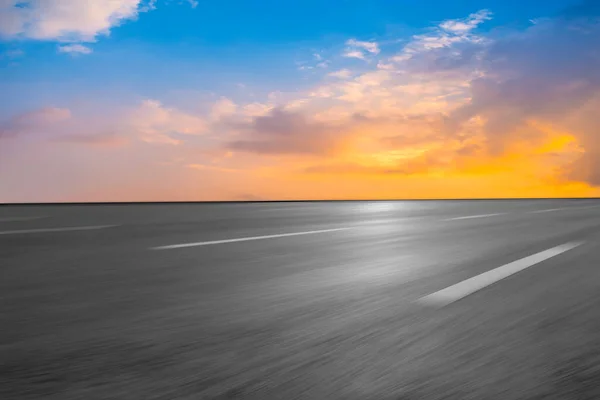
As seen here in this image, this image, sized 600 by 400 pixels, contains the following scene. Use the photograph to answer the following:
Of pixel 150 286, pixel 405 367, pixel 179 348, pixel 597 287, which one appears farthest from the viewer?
pixel 597 287

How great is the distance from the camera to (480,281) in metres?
5.04

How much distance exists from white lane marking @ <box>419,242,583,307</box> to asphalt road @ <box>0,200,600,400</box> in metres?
0.02

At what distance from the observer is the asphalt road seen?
232 centimetres

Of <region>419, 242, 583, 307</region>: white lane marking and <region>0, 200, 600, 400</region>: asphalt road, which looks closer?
<region>0, 200, 600, 400</region>: asphalt road

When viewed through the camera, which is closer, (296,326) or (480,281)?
(296,326)

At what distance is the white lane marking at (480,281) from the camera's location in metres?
4.18

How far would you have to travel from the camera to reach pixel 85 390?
2.20m

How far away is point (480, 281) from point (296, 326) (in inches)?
90.0

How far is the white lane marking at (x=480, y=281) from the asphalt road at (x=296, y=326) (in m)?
0.02

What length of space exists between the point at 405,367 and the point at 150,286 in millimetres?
2506

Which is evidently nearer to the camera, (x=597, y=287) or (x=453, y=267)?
(x=597, y=287)

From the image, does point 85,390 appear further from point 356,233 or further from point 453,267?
point 356,233

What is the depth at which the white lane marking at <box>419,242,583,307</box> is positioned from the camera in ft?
13.7

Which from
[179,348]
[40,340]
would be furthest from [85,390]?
[40,340]
